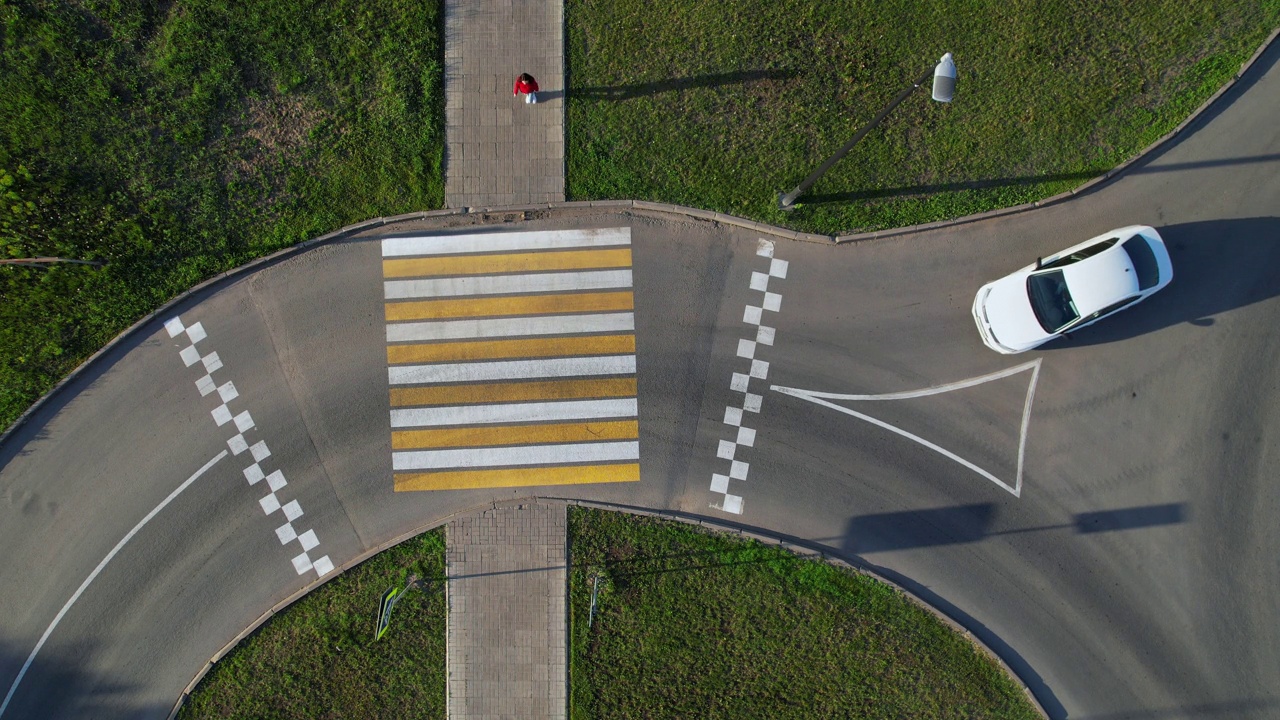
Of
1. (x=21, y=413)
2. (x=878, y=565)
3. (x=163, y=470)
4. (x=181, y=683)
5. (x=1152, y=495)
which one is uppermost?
(x=21, y=413)

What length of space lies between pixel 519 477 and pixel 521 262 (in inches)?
182

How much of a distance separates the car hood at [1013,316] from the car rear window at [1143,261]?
2048mm

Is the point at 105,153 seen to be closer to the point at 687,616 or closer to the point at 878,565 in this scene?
the point at 687,616

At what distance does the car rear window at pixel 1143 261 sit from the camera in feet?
43.3

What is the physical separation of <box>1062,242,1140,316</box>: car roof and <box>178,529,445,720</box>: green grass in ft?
45.7

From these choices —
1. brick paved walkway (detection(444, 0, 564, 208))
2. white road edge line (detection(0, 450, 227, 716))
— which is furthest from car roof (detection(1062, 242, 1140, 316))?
white road edge line (detection(0, 450, 227, 716))

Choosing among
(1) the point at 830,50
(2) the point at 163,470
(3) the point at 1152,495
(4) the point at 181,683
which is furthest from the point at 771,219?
(4) the point at 181,683

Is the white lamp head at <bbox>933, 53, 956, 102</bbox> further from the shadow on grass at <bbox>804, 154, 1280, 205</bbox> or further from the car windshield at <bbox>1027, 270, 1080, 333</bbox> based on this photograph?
the car windshield at <bbox>1027, 270, 1080, 333</bbox>

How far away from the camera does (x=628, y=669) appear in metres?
13.9

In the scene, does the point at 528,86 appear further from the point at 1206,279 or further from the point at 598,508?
the point at 1206,279

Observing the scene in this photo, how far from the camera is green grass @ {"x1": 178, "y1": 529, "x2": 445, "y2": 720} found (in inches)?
551

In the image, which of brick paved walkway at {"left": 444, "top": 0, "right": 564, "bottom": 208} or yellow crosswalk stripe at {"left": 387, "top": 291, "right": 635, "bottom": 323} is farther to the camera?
brick paved walkway at {"left": 444, "top": 0, "right": 564, "bottom": 208}

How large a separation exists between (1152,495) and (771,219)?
9905mm

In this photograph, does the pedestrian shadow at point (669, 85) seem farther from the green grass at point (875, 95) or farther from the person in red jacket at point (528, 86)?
the person in red jacket at point (528, 86)
